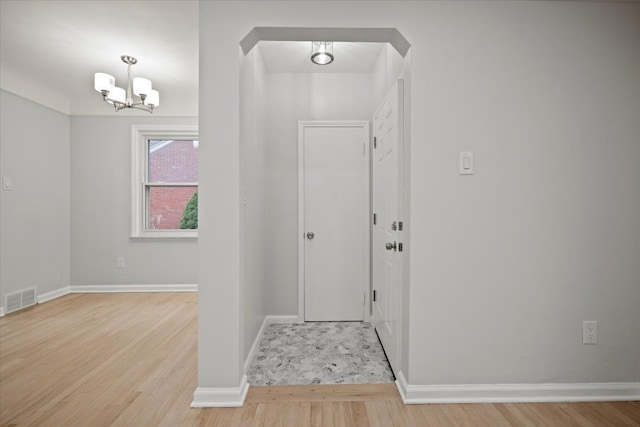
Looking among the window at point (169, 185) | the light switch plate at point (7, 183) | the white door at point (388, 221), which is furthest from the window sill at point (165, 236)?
the white door at point (388, 221)

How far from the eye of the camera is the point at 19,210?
12.3 ft

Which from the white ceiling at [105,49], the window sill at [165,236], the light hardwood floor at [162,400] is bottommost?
the light hardwood floor at [162,400]

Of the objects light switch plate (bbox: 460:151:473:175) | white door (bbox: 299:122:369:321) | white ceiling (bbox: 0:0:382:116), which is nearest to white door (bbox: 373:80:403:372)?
white door (bbox: 299:122:369:321)

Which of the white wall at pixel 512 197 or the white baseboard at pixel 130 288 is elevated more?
the white wall at pixel 512 197

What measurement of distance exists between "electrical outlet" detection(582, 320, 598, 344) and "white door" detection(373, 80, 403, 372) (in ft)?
3.53

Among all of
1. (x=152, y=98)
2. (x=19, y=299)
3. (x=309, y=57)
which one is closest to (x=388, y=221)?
(x=309, y=57)

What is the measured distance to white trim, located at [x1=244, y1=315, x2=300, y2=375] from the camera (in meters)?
2.37

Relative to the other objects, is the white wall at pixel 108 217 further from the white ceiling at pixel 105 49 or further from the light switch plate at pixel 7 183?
the light switch plate at pixel 7 183

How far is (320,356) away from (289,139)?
2059mm

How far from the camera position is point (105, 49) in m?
3.04

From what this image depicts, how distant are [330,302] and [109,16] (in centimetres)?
305

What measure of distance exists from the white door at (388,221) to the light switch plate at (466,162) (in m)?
0.36

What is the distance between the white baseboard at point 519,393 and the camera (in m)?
1.97

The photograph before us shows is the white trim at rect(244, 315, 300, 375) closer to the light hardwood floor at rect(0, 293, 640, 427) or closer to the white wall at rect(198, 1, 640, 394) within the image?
the light hardwood floor at rect(0, 293, 640, 427)
